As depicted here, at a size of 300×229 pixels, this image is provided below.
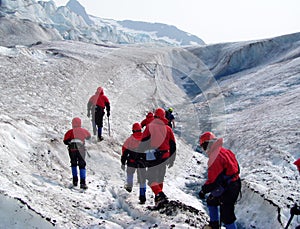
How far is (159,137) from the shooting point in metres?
8.62

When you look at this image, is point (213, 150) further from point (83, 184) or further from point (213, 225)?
point (83, 184)

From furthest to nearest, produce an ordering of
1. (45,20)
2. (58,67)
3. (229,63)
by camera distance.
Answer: (45,20)
(229,63)
(58,67)

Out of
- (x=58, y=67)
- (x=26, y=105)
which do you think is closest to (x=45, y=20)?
(x=58, y=67)

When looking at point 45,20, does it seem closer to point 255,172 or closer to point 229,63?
point 229,63

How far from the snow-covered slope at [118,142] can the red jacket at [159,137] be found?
1.68 m

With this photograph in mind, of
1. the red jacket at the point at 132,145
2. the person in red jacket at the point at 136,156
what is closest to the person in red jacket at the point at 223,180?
the person in red jacket at the point at 136,156

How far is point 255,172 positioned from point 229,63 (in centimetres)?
4290

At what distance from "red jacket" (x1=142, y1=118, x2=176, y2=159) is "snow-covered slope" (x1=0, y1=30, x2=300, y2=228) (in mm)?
1679

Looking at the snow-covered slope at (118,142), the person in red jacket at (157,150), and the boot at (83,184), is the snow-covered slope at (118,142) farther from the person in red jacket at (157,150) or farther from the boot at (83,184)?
the person in red jacket at (157,150)

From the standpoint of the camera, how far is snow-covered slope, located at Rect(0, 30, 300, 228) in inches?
313

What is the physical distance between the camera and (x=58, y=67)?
78.6ft

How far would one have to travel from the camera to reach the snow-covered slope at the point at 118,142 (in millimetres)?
7949

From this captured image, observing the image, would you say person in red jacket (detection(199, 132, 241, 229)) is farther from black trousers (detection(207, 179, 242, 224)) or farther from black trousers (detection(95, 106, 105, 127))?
black trousers (detection(95, 106, 105, 127))

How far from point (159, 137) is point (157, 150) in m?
0.36
